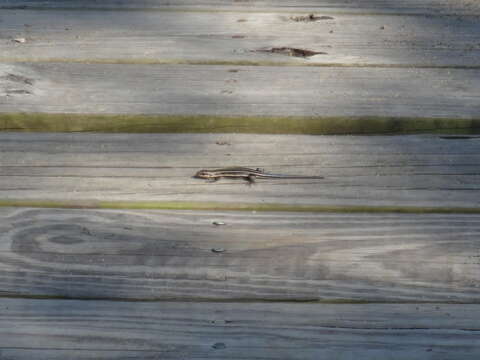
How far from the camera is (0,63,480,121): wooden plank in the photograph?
1.67 meters

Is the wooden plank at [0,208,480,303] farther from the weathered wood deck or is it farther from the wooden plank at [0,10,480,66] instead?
the wooden plank at [0,10,480,66]

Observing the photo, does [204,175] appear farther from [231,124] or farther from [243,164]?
[231,124]

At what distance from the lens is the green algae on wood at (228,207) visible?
1404 millimetres

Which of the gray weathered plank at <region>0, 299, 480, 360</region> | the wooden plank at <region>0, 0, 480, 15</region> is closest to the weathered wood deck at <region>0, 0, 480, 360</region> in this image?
the gray weathered plank at <region>0, 299, 480, 360</region>

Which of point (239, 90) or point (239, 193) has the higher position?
point (239, 90)

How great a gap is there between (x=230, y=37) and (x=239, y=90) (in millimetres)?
346

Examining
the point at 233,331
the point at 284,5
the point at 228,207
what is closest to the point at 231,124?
the point at 228,207

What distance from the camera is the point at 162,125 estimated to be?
1.64m

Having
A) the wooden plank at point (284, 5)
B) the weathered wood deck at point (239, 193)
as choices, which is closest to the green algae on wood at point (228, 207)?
the weathered wood deck at point (239, 193)

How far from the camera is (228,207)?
1417mm

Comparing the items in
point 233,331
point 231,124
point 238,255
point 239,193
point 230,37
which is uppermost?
point 230,37

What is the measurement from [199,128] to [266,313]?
0.56m

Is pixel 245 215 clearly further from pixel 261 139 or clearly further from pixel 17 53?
pixel 17 53

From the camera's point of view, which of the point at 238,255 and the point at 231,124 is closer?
the point at 238,255
